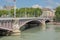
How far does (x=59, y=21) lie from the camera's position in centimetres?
6981

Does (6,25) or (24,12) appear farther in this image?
(24,12)

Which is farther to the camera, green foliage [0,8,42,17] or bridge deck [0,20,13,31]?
green foliage [0,8,42,17]

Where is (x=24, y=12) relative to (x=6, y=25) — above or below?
above

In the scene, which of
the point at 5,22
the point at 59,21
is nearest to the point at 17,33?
the point at 5,22

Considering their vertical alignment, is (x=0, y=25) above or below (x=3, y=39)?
above

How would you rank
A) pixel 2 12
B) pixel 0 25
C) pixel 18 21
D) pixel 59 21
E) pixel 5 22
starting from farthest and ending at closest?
pixel 59 21, pixel 2 12, pixel 18 21, pixel 5 22, pixel 0 25

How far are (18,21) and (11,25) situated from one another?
9.75 ft

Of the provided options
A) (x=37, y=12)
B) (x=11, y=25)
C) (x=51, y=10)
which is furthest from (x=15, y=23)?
(x=51, y=10)

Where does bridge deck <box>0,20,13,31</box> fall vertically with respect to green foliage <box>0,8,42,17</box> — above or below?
below

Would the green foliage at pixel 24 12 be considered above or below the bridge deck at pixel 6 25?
above

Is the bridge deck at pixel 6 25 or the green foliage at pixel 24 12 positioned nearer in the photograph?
the bridge deck at pixel 6 25

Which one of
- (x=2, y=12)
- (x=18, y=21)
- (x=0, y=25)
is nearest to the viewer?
(x=0, y=25)

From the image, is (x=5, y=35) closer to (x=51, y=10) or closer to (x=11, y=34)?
(x=11, y=34)

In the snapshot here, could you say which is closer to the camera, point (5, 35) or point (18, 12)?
point (5, 35)
